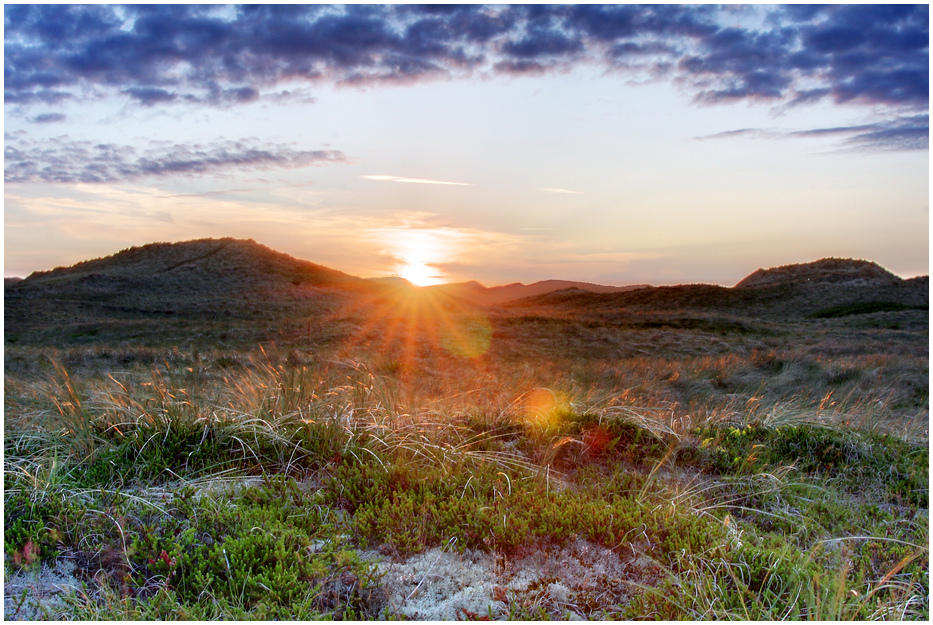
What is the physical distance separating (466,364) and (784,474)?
10365 mm

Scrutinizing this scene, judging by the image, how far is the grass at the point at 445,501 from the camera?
122 inches

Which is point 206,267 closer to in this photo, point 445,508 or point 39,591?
point 39,591

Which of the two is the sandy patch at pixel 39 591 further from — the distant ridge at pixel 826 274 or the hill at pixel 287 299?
the distant ridge at pixel 826 274

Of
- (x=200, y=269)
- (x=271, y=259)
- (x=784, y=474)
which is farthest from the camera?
(x=271, y=259)

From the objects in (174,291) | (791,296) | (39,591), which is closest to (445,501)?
(39,591)

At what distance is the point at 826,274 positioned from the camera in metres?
51.7

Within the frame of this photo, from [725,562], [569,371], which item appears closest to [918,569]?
[725,562]

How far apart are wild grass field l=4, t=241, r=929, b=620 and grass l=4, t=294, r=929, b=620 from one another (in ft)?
0.07

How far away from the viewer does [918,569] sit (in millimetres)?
3400

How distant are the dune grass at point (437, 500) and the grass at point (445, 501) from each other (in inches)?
0.7

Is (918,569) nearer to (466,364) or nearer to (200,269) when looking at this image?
(466,364)

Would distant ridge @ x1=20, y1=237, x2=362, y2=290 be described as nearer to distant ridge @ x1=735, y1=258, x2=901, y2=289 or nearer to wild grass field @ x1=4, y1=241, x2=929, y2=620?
distant ridge @ x1=735, y1=258, x2=901, y2=289

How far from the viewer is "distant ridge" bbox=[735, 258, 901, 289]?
163ft

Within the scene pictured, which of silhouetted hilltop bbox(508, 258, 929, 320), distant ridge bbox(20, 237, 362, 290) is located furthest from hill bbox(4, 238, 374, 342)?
silhouetted hilltop bbox(508, 258, 929, 320)
